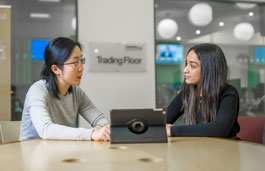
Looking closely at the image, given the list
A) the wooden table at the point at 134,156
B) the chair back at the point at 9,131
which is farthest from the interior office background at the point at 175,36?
the wooden table at the point at 134,156

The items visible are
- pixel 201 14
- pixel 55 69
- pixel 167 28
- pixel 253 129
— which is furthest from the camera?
pixel 201 14

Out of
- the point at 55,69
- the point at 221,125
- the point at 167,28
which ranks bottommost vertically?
the point at 221,125

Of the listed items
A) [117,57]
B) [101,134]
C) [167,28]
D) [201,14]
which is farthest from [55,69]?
[201,14]

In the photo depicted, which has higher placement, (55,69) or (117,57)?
(117,57)

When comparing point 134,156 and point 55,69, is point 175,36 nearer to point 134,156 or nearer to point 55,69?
point 55,69

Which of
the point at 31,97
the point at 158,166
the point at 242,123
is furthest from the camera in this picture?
the point at 242,123

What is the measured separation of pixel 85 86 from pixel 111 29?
96cm

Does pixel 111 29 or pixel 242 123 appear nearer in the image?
pixel 242 123

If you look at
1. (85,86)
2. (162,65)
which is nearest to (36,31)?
(85,86)

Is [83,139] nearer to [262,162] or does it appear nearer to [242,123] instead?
[262,162]

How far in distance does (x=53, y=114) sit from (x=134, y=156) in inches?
44.7

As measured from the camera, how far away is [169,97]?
5129mm

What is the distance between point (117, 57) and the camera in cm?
488

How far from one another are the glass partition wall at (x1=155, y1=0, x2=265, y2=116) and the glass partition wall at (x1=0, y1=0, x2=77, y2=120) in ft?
4.91
